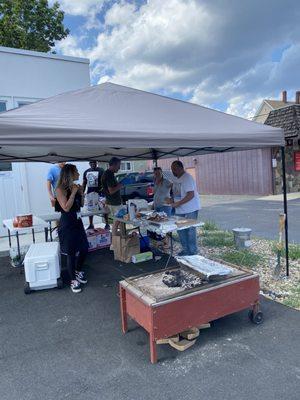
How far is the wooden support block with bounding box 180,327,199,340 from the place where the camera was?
2.85m

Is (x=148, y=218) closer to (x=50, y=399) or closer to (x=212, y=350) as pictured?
(x=212, y=350)

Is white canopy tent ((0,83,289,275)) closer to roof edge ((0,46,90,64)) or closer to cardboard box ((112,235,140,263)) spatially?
cardboard box ((112,235,140,263))

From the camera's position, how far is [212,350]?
280 cm

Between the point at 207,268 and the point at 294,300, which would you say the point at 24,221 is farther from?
the point at 294,300

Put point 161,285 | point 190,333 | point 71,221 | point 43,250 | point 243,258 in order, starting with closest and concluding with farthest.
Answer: point 190,333, point 161,285, point 71,221, point 43,250, point 243,258

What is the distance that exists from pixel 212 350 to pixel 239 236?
3156 mm

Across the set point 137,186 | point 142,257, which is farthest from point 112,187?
point 137,186

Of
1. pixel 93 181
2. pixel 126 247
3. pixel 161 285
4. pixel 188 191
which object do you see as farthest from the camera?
pixel 93 181

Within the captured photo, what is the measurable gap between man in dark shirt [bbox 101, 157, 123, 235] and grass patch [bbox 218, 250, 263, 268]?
203 cm

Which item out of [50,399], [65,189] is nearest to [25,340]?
[50,399]

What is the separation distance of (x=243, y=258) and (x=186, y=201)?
4.56ft

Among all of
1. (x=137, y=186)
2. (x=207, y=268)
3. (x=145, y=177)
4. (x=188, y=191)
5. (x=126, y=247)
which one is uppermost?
(x=145, y=177)

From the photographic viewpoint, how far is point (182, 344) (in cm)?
280

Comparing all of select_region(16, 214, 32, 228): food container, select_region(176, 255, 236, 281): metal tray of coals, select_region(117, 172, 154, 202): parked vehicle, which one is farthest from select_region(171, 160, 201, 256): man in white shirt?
select_region(117, 172, 154, 202): parked vehicle
